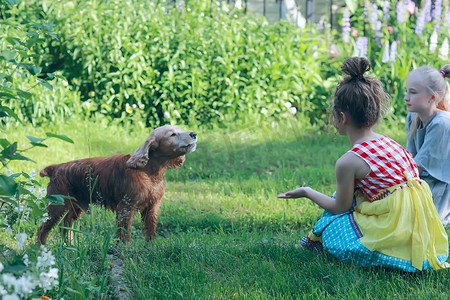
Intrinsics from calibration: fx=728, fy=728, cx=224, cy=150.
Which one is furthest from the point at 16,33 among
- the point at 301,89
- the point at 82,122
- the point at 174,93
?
the point at 301,89

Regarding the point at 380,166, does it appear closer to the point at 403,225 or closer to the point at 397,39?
the point at 403,225

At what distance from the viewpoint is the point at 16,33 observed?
7.83 meters

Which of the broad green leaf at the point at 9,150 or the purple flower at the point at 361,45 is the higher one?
the broad green leaf at the point at 9,150

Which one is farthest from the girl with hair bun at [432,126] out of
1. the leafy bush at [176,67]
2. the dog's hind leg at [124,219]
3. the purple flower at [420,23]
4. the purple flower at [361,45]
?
the purple flower at [420,23]

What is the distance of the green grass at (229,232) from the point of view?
369 cm

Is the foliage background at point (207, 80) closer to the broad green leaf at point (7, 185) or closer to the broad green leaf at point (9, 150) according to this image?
the broad green leaf at point (9, 150)

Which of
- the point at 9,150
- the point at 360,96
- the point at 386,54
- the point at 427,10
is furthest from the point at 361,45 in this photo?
the point at 9,150

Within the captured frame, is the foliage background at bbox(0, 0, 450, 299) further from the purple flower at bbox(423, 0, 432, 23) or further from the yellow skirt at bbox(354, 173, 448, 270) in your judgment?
the yellow skirt at bbox(354, 173, 448, 270)

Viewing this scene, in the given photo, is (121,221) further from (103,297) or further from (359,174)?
(359,174)

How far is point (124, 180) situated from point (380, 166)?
5.37 ft

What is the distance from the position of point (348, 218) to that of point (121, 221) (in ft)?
4.70

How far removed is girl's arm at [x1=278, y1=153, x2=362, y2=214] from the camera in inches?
158

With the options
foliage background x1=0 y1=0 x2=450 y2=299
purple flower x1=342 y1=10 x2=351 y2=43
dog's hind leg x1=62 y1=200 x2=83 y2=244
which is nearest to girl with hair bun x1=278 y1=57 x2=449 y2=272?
dog's hind leg x1=62 y1=200 x2=83 y2=244

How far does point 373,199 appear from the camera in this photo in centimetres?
410
